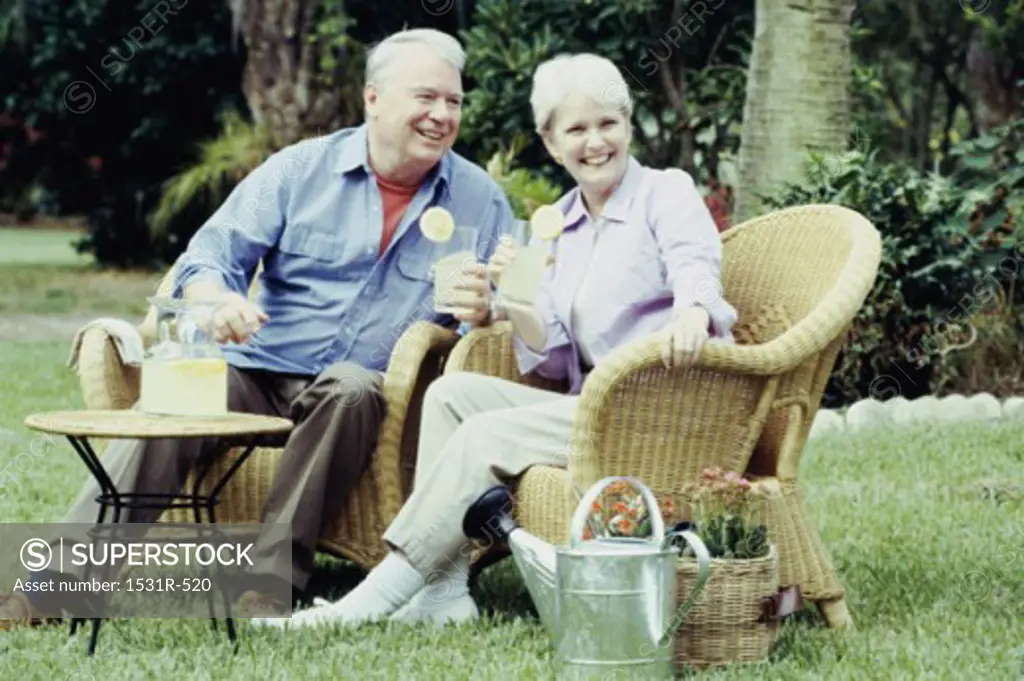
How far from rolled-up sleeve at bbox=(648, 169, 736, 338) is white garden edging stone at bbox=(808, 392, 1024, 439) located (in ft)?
10.5

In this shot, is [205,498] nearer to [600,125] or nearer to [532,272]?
[532,272]

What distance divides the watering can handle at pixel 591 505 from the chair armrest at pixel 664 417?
0.28 metres

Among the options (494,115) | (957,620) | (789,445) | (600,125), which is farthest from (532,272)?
(494,115)

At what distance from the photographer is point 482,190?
16.4 ft

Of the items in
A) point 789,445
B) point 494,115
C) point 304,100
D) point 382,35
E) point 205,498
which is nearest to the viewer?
point 205,498

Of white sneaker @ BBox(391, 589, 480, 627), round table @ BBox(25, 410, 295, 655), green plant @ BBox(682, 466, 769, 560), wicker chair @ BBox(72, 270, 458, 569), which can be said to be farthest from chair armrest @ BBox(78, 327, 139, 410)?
green plant @ BBox(682, 466, 769, 560)

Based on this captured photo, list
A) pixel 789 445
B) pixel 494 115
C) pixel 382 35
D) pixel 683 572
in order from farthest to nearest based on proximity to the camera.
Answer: pixel 382 35 → pixel 494 115 → pixel 789 445 → pixel 683 572

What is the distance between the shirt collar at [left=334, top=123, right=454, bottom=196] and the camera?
16.2 ft

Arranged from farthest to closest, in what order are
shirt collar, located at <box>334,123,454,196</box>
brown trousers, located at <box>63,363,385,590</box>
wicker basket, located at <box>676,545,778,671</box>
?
shirt collar, located at <box>334,123,454,196</box> < brown trousers, located at <box>63,363,385,590</box> < wicker basket, located at <box>676,545,778,671</box>

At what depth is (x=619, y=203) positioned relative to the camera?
14.7 feet

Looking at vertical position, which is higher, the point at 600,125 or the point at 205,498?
the point at 600,125

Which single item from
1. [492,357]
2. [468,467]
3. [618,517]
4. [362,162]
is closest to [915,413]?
[492,357]

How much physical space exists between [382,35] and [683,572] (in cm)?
1201

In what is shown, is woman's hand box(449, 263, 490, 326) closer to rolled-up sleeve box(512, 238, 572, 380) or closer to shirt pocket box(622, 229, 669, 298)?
rolled-up sleeve box(512, 238, 572, 380)
